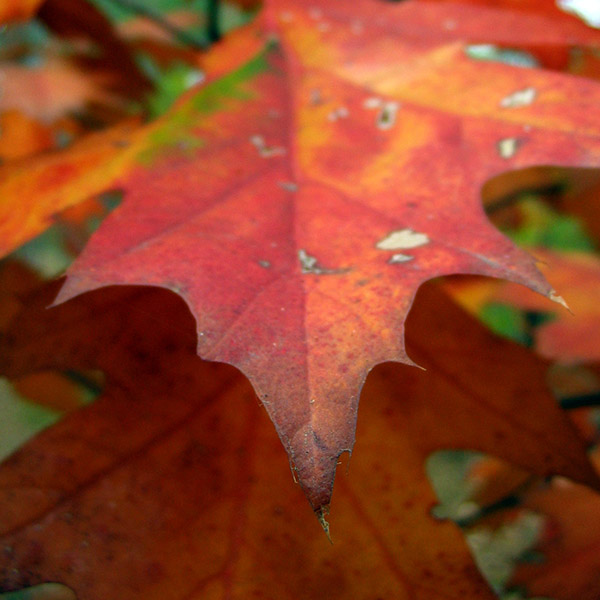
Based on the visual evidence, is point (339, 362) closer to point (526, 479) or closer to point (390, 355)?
point (390, 355)

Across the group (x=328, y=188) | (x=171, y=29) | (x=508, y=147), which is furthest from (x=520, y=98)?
(x=171, y=29)

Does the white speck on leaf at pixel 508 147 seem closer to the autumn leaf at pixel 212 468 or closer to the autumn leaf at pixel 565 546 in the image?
the autumn leaf at pixel 212 468

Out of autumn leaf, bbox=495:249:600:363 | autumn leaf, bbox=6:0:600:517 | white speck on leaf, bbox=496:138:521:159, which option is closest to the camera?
autumn leaf, bbox=6:0:600:517

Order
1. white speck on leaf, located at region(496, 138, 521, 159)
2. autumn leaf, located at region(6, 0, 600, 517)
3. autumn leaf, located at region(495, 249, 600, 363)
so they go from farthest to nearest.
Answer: autumn leaf, located at region(495, 249, 600, 363) < white speck on leaf, located at region(496, 138, 521, 159) < autumn leaf, located at region(6, 0, 600, 517)

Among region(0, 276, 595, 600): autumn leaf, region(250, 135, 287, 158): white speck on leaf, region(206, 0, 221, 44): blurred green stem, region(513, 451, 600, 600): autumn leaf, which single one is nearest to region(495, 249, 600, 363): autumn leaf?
region(513, 451, 600, 600): autumn leaf

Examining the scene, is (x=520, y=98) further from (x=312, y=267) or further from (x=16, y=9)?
(x=16, y=9)

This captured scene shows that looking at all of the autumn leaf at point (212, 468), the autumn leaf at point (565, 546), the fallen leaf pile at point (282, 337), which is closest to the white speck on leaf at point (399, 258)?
the fallen leaf pile at point (282, 337)

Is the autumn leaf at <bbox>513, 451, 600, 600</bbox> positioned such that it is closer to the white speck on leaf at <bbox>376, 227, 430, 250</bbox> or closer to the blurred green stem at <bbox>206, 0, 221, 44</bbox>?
the white speck on leaf at <bbox>376, 227, 430, 250</bbox>

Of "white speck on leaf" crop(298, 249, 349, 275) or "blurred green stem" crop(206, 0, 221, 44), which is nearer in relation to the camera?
"white speck on leaf" crop(298, 249, 349, 275)
